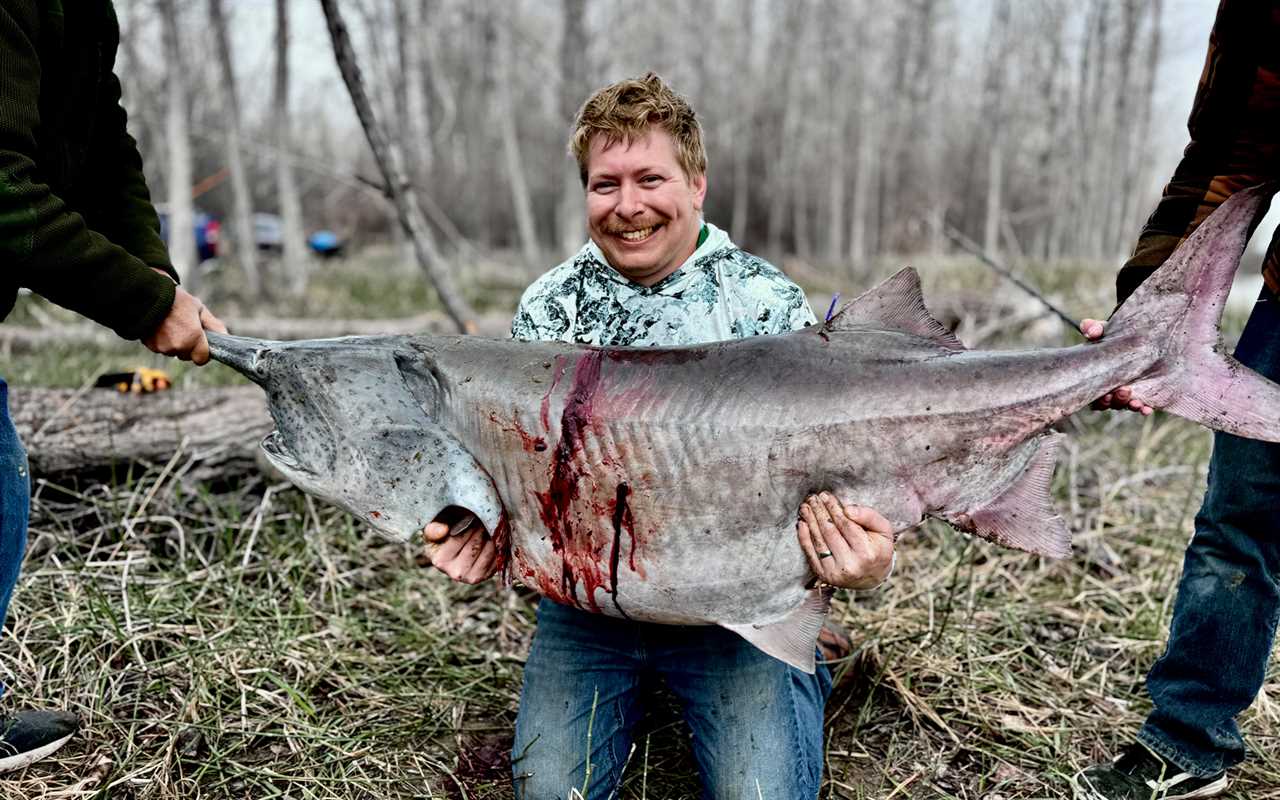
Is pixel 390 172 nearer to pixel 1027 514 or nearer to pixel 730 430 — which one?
pixel 730 430

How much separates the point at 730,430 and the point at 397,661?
166 centimetres

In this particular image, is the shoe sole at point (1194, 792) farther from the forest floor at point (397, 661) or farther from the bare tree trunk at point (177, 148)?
the bare tree trunk at point (177, 148)

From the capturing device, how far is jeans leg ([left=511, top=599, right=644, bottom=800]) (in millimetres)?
2359

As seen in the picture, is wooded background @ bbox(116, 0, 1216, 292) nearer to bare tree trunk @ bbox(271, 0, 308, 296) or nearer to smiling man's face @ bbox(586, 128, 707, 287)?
bare tree trunk @ bbox(271, 0, 308, 296)

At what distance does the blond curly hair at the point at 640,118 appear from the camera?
92.0 inches

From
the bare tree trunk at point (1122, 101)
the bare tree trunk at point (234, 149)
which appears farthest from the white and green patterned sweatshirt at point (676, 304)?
the bare tree trunk at point (1122, 101)

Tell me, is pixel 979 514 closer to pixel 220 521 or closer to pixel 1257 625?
pixel 1257 625

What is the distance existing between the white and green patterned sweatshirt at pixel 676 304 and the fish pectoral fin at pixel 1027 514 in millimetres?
728

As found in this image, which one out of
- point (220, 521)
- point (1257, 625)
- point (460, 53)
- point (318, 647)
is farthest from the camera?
point (460, 53)

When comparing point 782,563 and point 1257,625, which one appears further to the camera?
point 1257,625

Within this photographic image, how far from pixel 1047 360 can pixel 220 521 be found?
2.94m

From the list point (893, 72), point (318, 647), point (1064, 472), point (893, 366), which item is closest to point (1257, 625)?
point (893, 366)

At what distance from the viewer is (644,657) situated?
2504 millimetres

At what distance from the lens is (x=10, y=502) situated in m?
2.23
